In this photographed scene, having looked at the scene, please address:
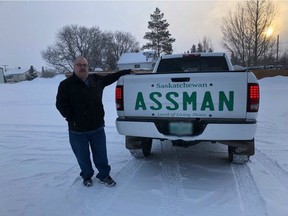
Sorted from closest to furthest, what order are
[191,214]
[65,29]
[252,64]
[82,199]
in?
[191,214], [82,199], [252,64], [65,29]

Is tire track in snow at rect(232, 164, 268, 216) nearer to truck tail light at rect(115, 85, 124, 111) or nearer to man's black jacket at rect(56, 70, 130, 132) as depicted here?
truck tail light at rect(115, 85, 124, 111)

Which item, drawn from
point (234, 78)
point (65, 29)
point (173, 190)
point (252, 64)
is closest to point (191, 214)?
point (173, 190)

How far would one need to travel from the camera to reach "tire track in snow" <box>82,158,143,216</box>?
365 cm

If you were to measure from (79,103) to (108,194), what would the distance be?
4.42ft

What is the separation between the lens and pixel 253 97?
397cm

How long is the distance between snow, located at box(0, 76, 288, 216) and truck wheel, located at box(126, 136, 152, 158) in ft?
0.50

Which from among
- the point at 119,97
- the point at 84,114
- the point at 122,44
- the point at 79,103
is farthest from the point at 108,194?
the point at 122,44

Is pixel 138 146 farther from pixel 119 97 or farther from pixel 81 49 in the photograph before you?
pixel 81 49

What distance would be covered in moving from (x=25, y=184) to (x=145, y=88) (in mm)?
2363

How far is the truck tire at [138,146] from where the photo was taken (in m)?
5.08

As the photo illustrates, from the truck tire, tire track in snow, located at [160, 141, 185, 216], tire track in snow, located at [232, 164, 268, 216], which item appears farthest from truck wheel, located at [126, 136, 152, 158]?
tire track in snow, located at [232, 164, 268, 216]

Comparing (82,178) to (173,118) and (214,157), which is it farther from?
(214,157)

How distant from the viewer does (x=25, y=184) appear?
4551 millimetres

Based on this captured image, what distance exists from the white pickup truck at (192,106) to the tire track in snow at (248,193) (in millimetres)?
331
